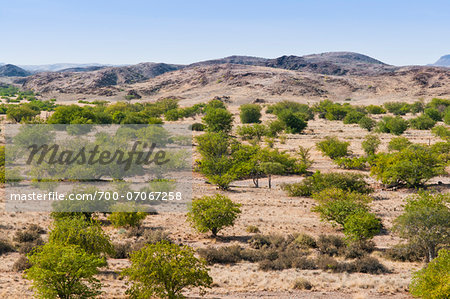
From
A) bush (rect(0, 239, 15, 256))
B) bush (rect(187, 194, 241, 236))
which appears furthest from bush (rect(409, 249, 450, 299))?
bush (rect(0, 239, 15, 256))

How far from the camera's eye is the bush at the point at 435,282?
14117 millimetres

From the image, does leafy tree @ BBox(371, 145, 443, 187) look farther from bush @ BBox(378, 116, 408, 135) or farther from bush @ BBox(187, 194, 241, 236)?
bush @ BBox(378, 116, 408, 135)

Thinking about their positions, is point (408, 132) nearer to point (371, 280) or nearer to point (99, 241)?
point (371, 280)

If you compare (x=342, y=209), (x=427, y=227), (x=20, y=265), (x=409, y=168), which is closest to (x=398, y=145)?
(x=409, y=168)

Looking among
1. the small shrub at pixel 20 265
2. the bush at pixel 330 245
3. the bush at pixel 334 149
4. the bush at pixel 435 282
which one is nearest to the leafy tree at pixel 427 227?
the bush at pixel 330 245

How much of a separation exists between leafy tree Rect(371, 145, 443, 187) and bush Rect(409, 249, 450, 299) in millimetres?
23757

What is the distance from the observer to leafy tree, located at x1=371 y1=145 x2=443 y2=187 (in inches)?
1502

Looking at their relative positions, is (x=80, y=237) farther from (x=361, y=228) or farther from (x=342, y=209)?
(x=342, y=209)

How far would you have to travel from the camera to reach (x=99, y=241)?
18.5 m

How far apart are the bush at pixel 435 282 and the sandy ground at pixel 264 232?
5.49 ft

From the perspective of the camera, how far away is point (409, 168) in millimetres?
38094

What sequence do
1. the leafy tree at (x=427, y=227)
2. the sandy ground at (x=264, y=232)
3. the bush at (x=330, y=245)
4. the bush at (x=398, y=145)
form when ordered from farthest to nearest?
1. the bush at (x=398, y=145)
2. the bush at (x=330, y=245)
3. the leafy tree at (x=427, y=227)
4. the sandy ground at (x=264, y=232)

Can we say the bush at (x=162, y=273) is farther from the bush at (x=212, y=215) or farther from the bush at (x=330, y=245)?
the bush at (x=330, y=245)

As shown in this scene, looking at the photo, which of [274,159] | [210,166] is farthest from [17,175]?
[274,159]
